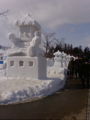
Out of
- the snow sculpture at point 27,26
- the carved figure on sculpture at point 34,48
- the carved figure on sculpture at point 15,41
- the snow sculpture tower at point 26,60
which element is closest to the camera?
the snow sculpture tower at point 26,60

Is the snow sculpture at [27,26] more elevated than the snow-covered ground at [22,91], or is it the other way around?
the snow sculpture at [27,26]

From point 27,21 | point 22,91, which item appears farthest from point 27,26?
point 22,91

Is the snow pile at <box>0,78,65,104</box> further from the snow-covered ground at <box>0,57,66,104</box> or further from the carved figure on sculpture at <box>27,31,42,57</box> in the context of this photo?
the carved figure on sculpture at <box>27,31,42,57</box>

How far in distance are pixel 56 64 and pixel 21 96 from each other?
24.7 m

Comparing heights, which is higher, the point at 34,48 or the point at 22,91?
the point at 34,48

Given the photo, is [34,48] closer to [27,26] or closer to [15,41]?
[15,41]

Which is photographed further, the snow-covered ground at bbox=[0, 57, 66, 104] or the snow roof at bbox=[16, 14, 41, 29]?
the snow roof at bbox=[16, 14, 41, 29]

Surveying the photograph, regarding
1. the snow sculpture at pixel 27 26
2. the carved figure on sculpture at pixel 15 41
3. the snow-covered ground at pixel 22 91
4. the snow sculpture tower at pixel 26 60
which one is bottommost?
the snow-covered ground at pixel 22 91

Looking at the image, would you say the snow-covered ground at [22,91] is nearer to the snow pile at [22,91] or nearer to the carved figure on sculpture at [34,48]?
the snow pile at [22,91]

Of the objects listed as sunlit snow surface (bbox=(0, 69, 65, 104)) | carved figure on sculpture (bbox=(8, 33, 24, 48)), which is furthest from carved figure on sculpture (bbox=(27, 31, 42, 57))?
sunlit snow surface (bbox=(0, 69, 65, 104))

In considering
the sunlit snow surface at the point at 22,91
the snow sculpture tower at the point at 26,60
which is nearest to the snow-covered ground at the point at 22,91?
the sunlit snow surface at the point at 22,91

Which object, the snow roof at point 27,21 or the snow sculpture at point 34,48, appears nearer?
the snow sculpture at point 34,48

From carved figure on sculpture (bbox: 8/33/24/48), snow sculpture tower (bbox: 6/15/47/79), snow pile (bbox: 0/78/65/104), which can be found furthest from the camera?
carved figure on sculpture (bbox: 8/33/24/48)

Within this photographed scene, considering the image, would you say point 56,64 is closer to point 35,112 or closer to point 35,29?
point 35,29
